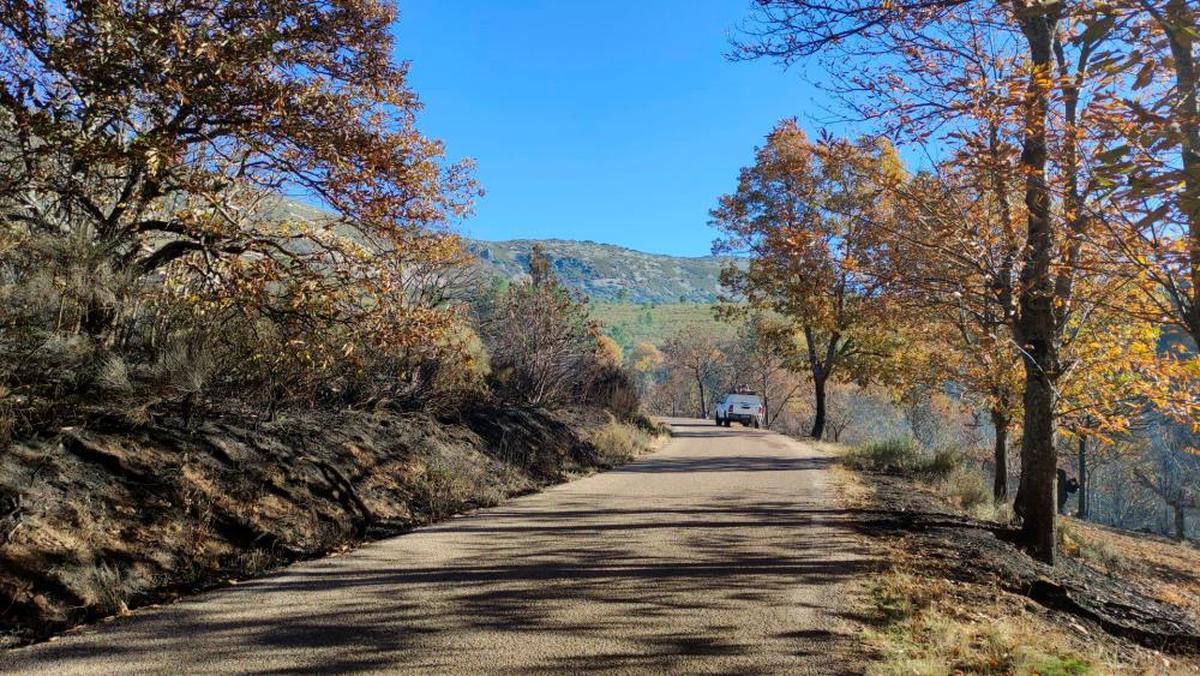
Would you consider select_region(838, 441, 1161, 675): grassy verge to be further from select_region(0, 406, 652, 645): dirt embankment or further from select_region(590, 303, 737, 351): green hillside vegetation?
→ select_region(590, 303, 737, 351): green hillside vegetation

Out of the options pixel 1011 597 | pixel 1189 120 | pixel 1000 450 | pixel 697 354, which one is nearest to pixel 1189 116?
pixel 1189 120

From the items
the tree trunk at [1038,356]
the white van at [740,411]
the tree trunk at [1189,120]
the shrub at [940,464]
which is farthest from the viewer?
the white van at [740,411]

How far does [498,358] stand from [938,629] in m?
13.3

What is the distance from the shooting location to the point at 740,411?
35.7 meters

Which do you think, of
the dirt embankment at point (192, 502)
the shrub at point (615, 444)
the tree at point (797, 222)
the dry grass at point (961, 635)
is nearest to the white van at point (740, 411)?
the tree at point (797, 222)

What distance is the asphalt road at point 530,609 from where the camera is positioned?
3711mm

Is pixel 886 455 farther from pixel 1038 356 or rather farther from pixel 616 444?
pixel 1038 356

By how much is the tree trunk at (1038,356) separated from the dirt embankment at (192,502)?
6.82 meters

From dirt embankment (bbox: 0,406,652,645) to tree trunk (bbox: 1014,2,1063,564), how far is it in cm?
682

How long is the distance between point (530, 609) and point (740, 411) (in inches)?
1268

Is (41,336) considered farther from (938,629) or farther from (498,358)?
(498,358)

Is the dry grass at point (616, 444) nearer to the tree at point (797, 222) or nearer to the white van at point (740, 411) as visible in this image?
the tree at point (797, 222)

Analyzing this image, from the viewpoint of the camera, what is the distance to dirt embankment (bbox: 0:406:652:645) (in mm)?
4246

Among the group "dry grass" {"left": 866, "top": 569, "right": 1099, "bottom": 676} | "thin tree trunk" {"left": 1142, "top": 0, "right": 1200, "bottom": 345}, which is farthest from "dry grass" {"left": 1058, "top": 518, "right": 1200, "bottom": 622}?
"thin tree trunk" {"left": 1142, "top": 0, "right": 1200, "bottom": 345}
